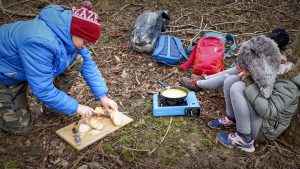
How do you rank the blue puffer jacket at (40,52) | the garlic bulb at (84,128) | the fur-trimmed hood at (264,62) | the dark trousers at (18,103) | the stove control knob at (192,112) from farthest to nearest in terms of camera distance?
1. the stove control knob at (192,112)
2. the garlic bulb at (84,128)
3. the dark trousers at (18,103)
4. the fur-trimmed hood at (264,62)
5. the blue puffer jacket at (40,52)

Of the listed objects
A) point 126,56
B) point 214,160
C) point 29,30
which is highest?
point 29,30

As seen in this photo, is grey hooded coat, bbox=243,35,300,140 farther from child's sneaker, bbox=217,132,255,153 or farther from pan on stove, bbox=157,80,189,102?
pan on stove, bbox=157,80,189,102

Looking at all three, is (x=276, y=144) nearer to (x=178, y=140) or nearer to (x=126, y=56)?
(x=178, y=140)

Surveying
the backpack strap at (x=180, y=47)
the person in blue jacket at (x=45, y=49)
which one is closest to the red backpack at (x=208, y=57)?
the backpack strap at (x=180, y=47)

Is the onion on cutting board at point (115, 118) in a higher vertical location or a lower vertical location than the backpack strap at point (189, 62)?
lower

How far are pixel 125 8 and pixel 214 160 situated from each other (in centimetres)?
479

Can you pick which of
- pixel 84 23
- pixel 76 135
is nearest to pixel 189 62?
pixel 76 135

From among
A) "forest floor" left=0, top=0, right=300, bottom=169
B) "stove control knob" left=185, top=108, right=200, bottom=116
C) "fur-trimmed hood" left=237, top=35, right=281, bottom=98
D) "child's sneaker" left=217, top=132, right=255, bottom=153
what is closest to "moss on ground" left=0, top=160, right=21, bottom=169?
"forest floor" left=0, top=0, right=300, bottom=169

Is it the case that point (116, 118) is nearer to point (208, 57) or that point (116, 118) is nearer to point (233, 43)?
point (208, 57)

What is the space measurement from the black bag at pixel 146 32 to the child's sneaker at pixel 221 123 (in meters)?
2.08

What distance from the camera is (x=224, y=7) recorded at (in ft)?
23.1

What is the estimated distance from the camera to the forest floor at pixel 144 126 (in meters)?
3.24

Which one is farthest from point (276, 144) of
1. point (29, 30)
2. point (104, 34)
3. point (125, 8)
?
point (125, 8)

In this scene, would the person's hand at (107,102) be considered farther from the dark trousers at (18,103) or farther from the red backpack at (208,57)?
the red backpack at (208,57)
